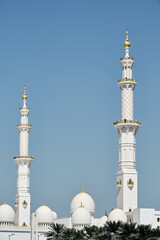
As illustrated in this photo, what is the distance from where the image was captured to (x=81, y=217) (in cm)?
10788

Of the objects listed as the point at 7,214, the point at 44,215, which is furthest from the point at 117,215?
the point at 7,214

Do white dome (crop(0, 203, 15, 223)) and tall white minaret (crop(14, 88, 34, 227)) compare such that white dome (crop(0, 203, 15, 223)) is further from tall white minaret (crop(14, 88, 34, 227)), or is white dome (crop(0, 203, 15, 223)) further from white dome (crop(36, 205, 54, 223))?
white dome (crop(36, 205, 54, 223))

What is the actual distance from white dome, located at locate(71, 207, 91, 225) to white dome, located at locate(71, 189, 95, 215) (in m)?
5.54

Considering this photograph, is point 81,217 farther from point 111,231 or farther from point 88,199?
point 111,231

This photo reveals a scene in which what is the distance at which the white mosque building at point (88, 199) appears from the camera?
102 metres

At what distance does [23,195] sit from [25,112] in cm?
1367

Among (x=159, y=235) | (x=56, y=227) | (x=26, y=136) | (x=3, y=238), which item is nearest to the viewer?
(x=159, y=235)

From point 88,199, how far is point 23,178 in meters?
11.1

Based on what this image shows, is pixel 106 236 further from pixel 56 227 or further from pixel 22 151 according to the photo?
pixel 22 151

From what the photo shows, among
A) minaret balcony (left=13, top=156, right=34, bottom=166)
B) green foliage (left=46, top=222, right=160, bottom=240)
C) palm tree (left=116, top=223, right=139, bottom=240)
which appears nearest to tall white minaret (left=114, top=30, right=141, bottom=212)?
green foliage (left=46, top=222, right=160, bottom=240)

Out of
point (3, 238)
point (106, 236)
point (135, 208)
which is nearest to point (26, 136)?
point (3, 238)

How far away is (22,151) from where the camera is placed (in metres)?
119

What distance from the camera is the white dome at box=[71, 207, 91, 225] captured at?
10781 cm

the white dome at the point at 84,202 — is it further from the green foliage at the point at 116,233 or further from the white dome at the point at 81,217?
the green foliage at the point at 116,233
